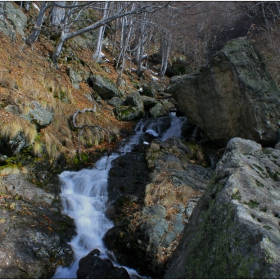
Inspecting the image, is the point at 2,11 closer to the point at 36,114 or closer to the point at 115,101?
the point at 115,101

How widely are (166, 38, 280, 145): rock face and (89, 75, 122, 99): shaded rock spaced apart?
622 cm

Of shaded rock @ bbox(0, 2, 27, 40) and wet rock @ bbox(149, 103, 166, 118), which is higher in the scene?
shaded rock @ bbox(0, 2, 27, 40)

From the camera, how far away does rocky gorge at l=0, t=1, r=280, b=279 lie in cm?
300

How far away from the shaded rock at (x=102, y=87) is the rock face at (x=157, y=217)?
733 cm

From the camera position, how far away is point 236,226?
2.66 meters

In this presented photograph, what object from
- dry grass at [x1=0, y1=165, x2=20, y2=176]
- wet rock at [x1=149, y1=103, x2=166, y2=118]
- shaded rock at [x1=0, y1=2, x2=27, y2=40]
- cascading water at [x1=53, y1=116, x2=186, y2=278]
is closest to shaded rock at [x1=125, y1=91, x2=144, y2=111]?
wet rock at [x1=149, y1=103, x2=166, y2=118]

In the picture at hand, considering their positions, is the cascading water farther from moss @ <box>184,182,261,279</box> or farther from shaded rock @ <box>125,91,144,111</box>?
shaded rock @ <box>125,91,144,111</box>

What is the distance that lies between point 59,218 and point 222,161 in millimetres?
4241

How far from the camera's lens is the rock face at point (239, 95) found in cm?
912

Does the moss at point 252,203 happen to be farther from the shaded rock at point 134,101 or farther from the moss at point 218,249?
the shaded rock at point 134,101

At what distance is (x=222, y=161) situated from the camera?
3930 mm

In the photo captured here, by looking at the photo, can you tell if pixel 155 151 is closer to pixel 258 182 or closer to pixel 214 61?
pixel 214 61

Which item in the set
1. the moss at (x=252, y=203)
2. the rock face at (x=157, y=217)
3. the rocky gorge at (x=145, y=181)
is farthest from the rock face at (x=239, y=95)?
the moss at (x=252, y=203)

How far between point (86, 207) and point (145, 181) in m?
2.10
